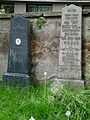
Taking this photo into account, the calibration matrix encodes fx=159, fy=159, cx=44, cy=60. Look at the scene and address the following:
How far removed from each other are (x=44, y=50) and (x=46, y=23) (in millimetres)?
650

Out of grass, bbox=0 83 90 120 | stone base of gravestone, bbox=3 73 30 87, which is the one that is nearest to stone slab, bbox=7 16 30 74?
stone base of gravestone, bbox=3 73 30 87

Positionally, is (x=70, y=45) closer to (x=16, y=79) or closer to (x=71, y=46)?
(x=71, y=46)

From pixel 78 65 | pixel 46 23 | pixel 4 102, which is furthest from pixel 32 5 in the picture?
pixel 4 102

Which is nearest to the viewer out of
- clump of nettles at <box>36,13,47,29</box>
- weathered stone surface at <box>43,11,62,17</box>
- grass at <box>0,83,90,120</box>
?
grass at <box>0,83,90,120</box>

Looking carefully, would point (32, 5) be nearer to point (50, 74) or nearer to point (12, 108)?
point (50, 74)


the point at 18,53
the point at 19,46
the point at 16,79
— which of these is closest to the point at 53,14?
the point at 19,46

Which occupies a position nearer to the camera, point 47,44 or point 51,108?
point 51,108

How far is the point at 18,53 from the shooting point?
139 inches

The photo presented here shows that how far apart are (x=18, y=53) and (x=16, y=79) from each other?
0.57m

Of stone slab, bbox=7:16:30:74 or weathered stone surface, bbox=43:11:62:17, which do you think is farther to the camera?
weathered stone surface, bbox=43:11:62:17

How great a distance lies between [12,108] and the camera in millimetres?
2338

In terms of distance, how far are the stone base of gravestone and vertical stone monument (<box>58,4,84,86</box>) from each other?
744mm

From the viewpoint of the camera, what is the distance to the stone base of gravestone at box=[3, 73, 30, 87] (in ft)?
11.2

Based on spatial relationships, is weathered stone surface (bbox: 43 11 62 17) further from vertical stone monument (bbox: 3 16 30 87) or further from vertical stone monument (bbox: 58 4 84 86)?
vertical stone monument (bbox: 3 16 30 87)
